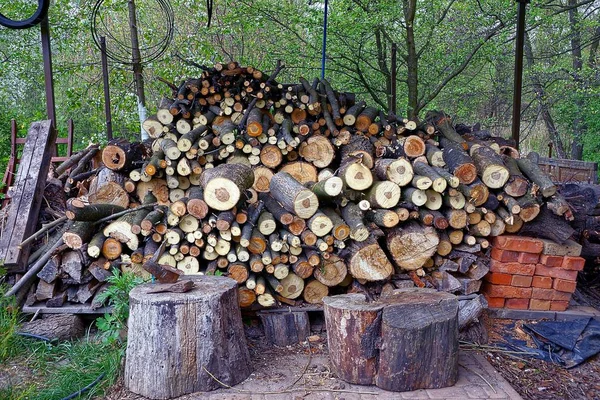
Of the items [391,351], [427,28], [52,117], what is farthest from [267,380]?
[427,28]

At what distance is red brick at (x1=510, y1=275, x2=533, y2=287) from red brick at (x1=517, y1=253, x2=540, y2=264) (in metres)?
0.15

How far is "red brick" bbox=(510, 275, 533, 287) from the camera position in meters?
4.25

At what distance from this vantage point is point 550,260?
422cm

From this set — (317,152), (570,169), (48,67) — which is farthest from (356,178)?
(570,169)

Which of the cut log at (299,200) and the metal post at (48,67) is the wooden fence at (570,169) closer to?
the cut log at (299,200)

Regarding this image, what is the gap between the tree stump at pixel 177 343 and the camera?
2.95 meters

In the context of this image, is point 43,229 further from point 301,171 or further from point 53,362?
point 301,171

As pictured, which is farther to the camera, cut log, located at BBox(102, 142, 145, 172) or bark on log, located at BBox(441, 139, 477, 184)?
cut log, located at BBox(102, 142, 145, 172)

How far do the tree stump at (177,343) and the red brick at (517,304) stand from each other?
2.69 metres

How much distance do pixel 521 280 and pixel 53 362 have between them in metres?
3.97

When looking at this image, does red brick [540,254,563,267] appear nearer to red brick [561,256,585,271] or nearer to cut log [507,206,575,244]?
red brick [561,256,585,271]

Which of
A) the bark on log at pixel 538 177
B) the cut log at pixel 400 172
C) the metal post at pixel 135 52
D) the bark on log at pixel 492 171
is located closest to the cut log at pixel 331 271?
the cut log at pixel 400 172

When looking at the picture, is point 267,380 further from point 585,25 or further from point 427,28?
point 585,25

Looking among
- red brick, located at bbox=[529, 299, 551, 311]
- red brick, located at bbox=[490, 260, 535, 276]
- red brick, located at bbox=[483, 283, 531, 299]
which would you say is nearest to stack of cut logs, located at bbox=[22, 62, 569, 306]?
red brick, located at bbox=[490, 260, 535, 276]
